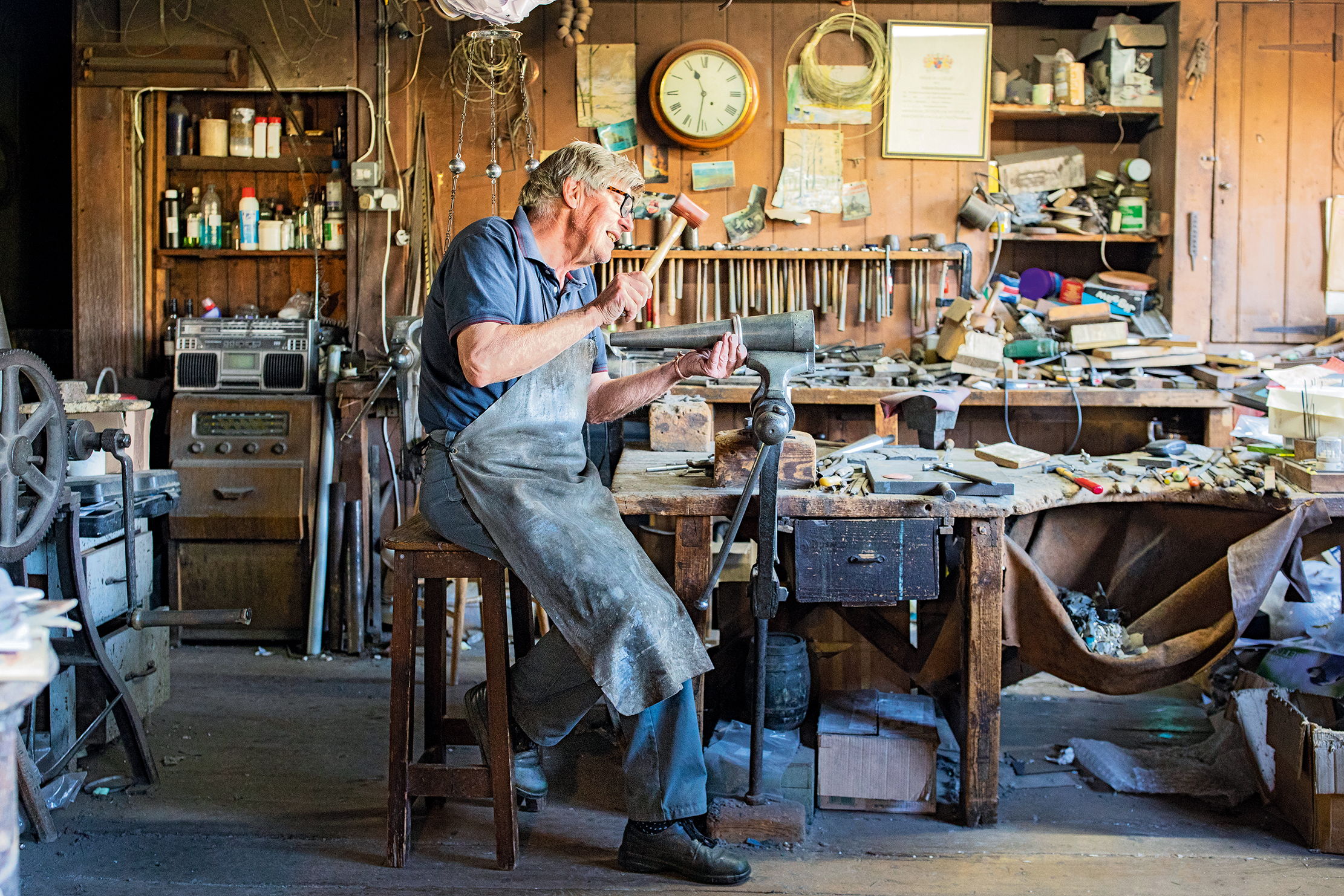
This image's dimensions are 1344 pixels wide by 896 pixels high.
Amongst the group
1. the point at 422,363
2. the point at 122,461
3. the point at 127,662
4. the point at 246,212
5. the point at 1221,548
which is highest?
the point at 246,212

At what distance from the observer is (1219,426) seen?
4.17 metres

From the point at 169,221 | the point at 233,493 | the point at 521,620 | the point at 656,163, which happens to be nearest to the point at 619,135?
the point at 656,163

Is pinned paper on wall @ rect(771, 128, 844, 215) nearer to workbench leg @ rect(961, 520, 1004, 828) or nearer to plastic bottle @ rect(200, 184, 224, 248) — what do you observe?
plastic bottle @ rect(200, 184, 224, 248)

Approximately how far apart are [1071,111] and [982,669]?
3069 millimetres

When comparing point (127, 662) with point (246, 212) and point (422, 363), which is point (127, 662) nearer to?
point (422, 363)

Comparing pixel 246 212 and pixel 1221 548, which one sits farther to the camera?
pixel 246 212

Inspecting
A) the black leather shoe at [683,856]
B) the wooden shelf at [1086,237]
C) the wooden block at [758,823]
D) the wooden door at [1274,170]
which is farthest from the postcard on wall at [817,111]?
the black leather shoe at [683,856]

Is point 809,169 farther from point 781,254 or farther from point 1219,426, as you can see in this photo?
point 1219,426

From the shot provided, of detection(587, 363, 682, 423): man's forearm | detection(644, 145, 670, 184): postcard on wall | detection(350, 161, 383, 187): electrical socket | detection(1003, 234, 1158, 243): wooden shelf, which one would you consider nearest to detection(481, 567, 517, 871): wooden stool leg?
detection(587, 363, 682, 423): man's forearm

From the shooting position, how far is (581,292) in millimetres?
2492

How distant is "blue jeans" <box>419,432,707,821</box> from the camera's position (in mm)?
2205

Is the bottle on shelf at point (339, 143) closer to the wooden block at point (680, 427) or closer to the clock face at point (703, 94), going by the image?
the clock face at point (703, 94)

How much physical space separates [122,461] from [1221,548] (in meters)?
2.68

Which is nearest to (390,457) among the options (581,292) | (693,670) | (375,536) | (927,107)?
(375,536)
